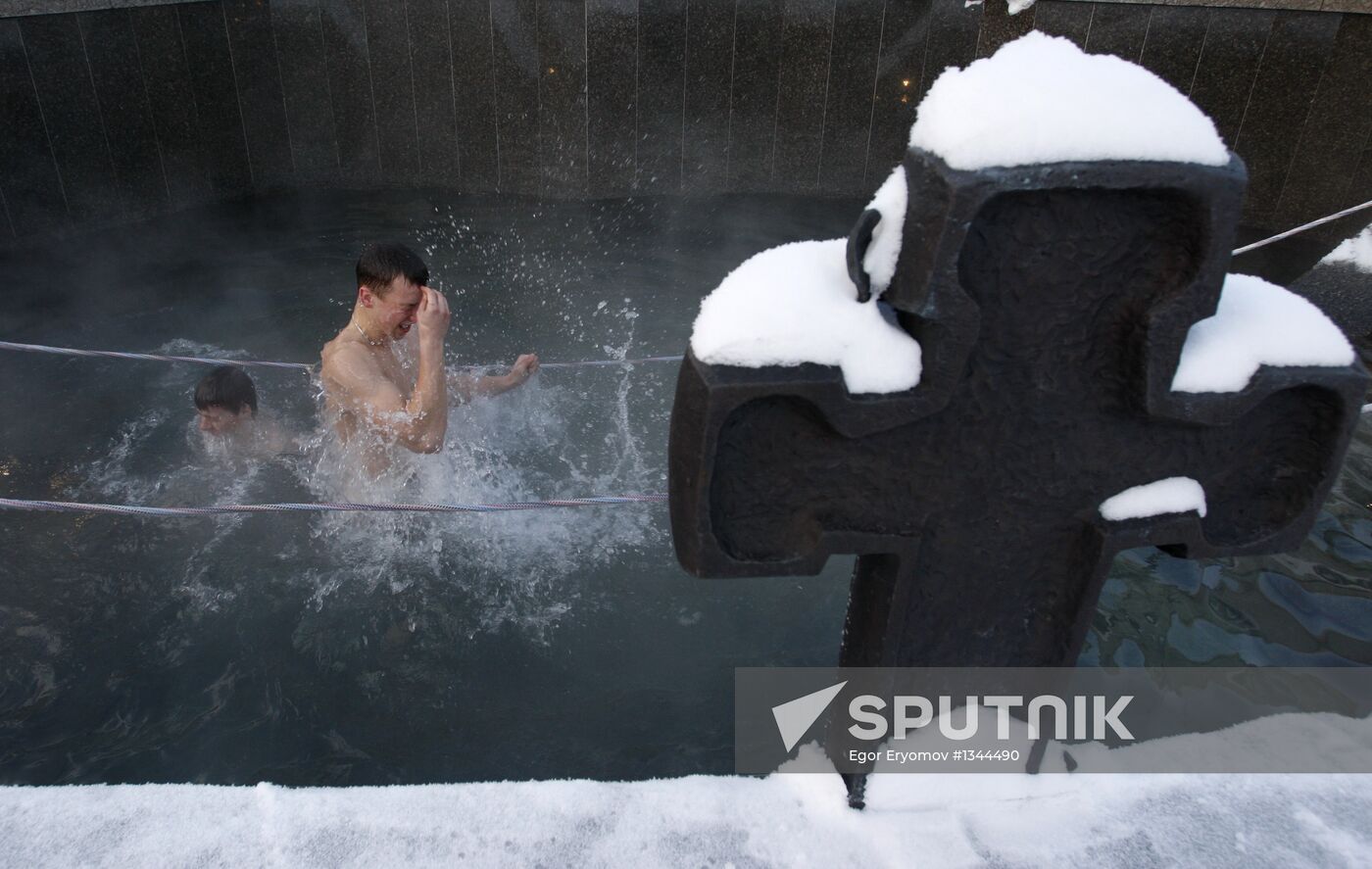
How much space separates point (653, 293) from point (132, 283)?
4183mm

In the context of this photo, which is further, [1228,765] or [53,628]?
[53,628]

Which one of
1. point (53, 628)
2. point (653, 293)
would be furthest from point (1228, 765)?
Answer: point (653, 293)

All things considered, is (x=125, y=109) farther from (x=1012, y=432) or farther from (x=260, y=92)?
(x=1012, y=432)

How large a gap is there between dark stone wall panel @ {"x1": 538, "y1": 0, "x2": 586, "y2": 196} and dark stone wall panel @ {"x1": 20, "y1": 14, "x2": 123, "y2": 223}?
3.80m

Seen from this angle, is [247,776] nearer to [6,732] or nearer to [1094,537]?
[6,732]

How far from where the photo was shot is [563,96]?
28.8ft

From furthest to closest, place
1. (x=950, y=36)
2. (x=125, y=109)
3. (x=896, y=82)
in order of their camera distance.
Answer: (x=896, y=82) < (x=950, y=36) < (x=125, y=109)

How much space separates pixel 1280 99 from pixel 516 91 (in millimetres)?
7080

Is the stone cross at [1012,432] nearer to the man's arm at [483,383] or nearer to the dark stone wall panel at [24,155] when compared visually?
the man's arm at [483,383]

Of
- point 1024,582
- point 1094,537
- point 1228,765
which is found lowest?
point 1228,765

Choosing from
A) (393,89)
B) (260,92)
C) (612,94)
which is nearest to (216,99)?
(260,92)

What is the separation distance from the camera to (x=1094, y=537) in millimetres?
1821

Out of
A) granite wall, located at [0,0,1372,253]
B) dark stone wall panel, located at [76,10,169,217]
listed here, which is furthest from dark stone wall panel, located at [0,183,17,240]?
dark stone wall panel, located at [76,10,169,217]

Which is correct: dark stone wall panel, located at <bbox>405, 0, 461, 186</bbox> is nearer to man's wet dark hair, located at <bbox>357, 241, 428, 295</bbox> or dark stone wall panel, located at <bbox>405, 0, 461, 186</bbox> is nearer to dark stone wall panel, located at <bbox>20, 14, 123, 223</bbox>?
dark stone wall panel, located at <bbox>20, 14, 123, 223</bbox>
